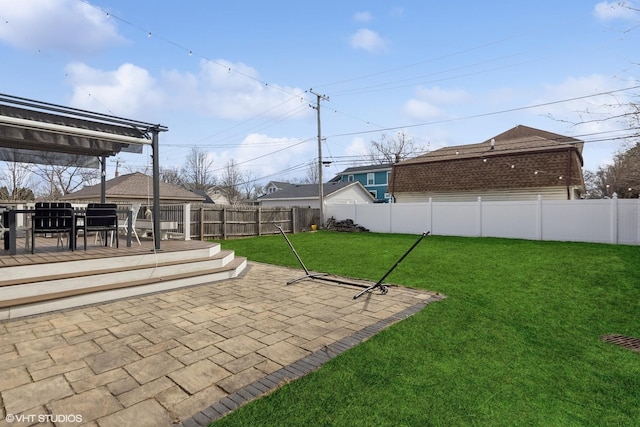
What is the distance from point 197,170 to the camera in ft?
137

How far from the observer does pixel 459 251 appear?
9477 millimetres

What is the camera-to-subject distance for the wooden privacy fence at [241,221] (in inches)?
548

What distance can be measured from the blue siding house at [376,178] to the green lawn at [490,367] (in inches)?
1101

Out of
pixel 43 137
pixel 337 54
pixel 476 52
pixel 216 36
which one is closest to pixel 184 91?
pixel 216 36

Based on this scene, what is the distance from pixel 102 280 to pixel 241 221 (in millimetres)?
10739

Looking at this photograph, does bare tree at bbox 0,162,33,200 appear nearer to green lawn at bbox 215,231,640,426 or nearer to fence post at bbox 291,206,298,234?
fence post at bbox 291,206,298,234

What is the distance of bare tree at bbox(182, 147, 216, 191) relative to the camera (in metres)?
41.6

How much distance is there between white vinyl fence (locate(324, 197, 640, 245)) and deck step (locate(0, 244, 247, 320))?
1020 centimetres

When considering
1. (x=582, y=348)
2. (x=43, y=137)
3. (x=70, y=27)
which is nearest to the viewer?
(x=582, y=348)

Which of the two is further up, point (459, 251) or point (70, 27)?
point (70, 27)

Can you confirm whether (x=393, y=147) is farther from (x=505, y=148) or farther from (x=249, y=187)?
(x=249, y=187)

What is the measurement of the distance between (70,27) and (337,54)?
8.07 meters

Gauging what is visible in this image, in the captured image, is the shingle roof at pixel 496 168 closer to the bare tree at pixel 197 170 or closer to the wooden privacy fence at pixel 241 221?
the wooden privacy fence at pixel 241 221

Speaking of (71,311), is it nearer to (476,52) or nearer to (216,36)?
(216,36)
